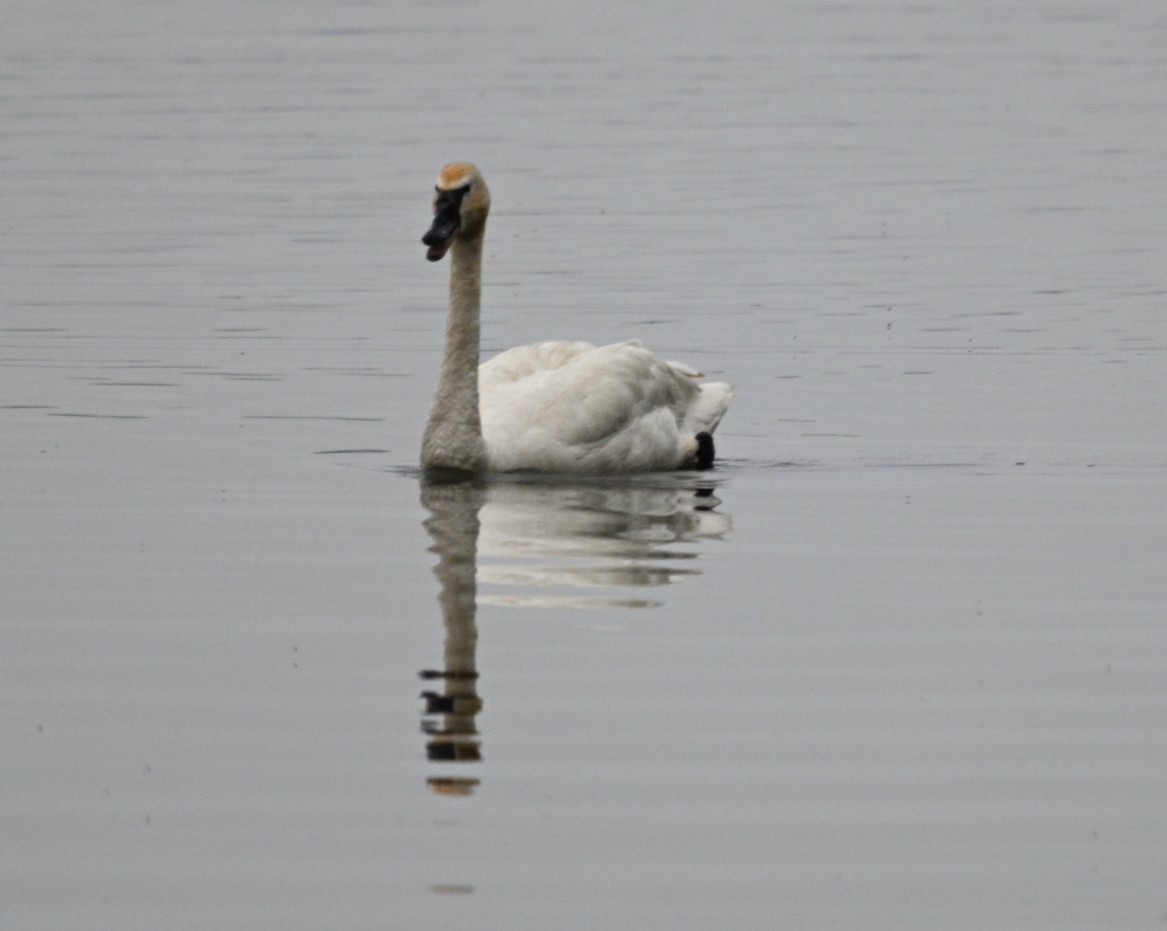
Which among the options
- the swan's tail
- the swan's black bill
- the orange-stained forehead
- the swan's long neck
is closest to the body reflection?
the swan's long neck

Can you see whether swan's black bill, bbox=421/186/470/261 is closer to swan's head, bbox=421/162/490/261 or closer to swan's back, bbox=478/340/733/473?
swan's head, bbox=421/162/490/261

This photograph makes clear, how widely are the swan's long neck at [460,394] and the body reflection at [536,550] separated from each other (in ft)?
0.58

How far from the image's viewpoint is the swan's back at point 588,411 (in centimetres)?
1566

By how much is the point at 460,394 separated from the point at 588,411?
0.76 meters

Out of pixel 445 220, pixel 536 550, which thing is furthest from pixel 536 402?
pixel 536 550

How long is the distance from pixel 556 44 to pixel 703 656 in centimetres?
5095

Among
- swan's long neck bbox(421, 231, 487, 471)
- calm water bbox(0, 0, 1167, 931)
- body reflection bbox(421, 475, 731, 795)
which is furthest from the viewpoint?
swan's long neck bbox(421, 231, 487, 471)

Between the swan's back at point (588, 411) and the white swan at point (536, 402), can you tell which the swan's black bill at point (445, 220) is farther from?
the swan's back at point (588, 411)

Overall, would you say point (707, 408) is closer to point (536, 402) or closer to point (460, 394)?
point (536, 402)

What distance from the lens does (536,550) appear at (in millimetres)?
13180

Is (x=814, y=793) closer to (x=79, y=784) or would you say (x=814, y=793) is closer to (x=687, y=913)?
(x=687, y=913)

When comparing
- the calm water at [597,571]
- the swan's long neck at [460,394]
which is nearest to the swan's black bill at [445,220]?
the swan's long neck at [460,394]

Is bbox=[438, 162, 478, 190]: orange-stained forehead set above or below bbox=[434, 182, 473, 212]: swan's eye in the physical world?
above

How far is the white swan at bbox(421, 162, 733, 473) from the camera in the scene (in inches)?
616
